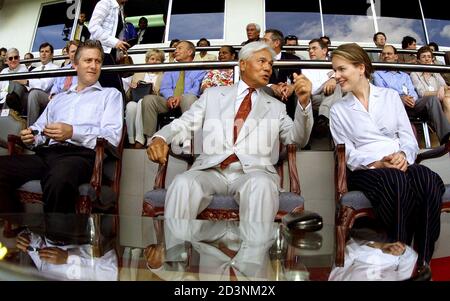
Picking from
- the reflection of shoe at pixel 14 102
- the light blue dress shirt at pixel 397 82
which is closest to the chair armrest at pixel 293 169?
the light blue dress shirt at pixel 397 82

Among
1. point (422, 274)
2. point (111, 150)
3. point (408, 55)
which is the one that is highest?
point (408, 55)

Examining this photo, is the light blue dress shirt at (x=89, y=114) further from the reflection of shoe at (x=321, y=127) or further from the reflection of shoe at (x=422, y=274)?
the reflection of shoe at (x=422, y=274)

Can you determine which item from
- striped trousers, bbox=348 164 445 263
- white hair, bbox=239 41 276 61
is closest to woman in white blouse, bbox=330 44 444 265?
striped trousers, bbox=348 164 445 263

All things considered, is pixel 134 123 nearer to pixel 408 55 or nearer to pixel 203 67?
pixel 203 67

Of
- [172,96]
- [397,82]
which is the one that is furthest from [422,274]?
[397,82]

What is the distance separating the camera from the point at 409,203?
6.10 ft

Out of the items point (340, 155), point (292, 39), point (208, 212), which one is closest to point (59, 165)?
point (208, 212)

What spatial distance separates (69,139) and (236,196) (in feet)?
3.09

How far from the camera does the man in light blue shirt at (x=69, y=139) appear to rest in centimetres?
209

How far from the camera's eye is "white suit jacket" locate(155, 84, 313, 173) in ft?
6.95

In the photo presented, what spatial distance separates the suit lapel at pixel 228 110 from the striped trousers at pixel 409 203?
0.70 metres

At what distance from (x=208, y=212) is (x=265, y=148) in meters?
0.43

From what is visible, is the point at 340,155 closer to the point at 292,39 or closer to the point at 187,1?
the point at 292,39

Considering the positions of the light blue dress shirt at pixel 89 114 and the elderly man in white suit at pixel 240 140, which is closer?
the elderly man in white suit at pixel 240 140
